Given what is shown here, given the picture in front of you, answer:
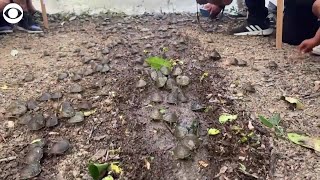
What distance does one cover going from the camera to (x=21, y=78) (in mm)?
1746

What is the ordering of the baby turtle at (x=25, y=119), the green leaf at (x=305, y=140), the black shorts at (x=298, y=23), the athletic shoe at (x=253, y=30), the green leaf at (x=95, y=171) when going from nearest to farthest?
1. the green leaf at (x=95, y=171)
2. the green leaf at (x=305, y=140)
3. the baby turtle at (x=25, y=119)
4. the black shorts at (x=298, y=23)
5. the athletic shoe at (x=253, y=30)

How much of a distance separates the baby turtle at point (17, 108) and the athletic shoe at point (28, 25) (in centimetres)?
129

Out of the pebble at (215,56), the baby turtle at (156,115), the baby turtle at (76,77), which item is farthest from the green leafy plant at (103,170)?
the pebble at (215,56)

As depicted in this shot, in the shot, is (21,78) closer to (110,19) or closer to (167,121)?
(167,121)

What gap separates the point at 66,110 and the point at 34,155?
29cm

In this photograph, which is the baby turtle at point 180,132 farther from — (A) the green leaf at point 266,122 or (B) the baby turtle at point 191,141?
(A) the green leaf at point 266,122

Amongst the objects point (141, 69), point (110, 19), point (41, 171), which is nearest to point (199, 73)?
point (141, 69)

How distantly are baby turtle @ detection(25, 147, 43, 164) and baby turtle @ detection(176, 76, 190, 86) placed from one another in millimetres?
643

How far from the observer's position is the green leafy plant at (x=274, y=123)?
3.80ft

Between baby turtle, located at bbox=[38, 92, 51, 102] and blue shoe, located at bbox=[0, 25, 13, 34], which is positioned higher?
blue shoe, located at bbox=[0, 25, 13, 34]

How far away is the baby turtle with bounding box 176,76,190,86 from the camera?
5.03 feet

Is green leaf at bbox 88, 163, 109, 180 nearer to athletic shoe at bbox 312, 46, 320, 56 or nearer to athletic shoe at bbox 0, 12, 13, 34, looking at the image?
athletic shoe at bbox 312, 46, 320, 56

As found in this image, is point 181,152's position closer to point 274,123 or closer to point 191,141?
point 191,141
